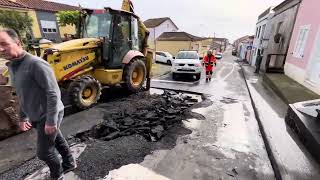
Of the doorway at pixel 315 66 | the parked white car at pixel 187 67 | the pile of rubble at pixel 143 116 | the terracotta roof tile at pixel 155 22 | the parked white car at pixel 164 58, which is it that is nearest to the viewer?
the pile of rubble at pixel 143 116

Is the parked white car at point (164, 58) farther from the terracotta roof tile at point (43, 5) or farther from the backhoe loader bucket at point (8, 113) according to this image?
the backhoe loader bucket at point (8, 113)

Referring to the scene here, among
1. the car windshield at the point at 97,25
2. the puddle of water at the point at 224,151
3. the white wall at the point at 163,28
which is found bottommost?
the puddle of water at the point at 224,151

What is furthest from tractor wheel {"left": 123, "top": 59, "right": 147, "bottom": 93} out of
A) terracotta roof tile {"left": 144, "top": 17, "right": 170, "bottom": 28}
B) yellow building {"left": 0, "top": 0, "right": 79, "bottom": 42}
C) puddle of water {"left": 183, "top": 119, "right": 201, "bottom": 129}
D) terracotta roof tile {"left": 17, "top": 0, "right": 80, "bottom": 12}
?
terracotta roof tile {"left": 144, "top": 17, "right": 170, "bottom": 28}

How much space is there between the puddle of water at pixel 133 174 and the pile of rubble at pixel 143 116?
0.99 meters

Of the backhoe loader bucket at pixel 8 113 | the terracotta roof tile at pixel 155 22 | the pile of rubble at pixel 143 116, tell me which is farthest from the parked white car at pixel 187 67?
the terracotta roof tile at pixel 155 22

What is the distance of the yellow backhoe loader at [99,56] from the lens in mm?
5520

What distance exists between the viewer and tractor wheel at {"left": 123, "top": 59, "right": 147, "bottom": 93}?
23.2ft

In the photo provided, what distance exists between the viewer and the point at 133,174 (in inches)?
128

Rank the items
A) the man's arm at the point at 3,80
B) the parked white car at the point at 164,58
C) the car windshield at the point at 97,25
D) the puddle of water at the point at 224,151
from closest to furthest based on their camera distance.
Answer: the puddle of water at the point at 224,151 → the man's arm at the point at 3,80 → the car windshield at the point at 97,25 → the parked white car at the point at 164,58

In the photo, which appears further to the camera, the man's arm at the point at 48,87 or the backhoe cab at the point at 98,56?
the backhoe cab at the point at 98,56

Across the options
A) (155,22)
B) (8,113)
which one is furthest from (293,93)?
(155,22)

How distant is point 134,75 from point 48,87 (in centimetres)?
554

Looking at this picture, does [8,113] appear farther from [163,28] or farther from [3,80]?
[163,28]

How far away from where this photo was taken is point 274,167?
3596 mm
